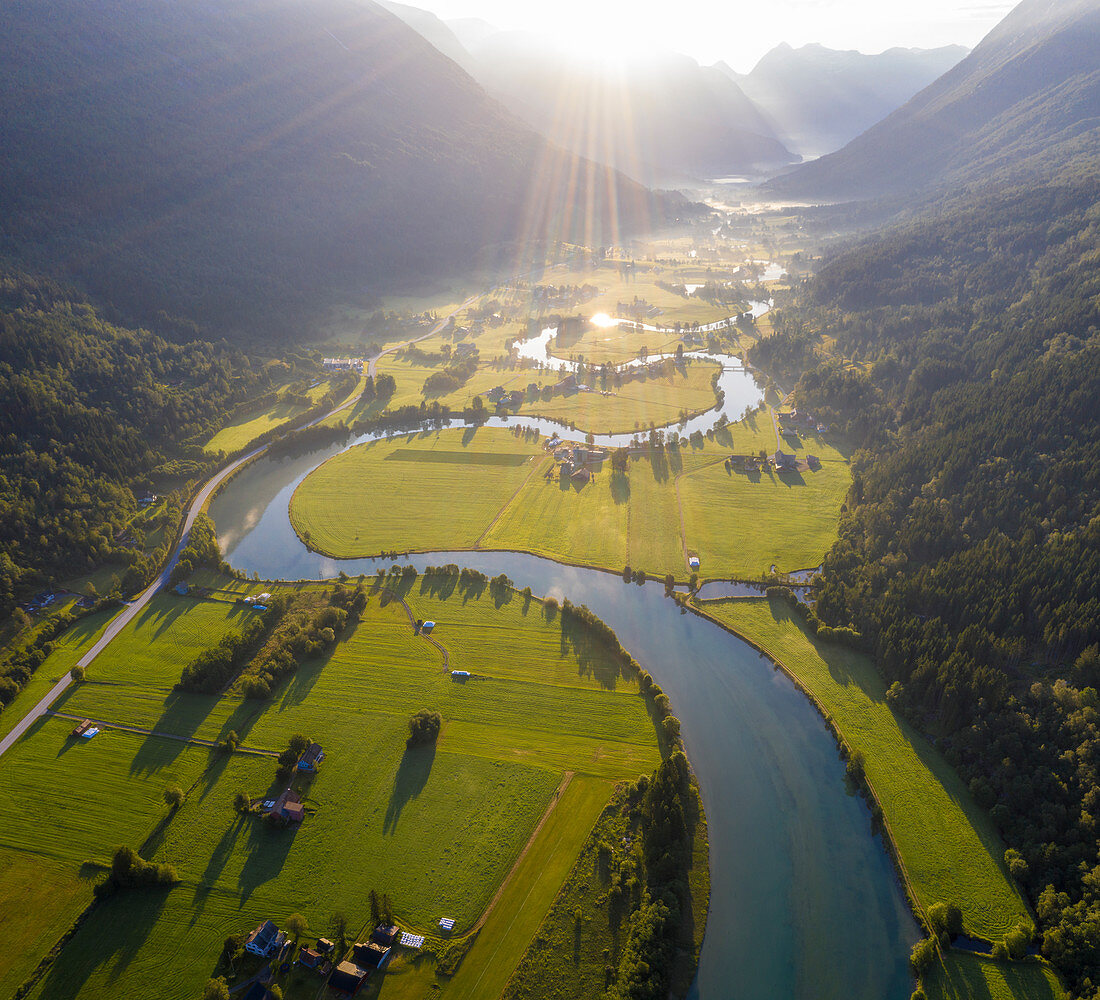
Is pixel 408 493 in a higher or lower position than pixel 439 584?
higher

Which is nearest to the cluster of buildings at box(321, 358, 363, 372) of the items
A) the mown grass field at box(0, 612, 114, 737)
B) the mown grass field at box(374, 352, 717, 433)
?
the mown grass field at box(374, 352, 717, 433)

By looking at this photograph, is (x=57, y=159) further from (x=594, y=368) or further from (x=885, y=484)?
(x=885, y=484)

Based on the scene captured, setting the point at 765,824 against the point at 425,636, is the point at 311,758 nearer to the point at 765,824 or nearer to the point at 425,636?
the point at 425,636

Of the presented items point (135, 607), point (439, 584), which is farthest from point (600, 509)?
point (135, 607)

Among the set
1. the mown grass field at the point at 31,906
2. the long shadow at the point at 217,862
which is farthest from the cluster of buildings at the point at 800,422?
the mown grass field at the point at 31,906

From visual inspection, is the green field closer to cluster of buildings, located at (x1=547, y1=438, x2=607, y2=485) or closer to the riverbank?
cluster of buildings, located at (x1=547, y1=438, x2=607, y2=485)

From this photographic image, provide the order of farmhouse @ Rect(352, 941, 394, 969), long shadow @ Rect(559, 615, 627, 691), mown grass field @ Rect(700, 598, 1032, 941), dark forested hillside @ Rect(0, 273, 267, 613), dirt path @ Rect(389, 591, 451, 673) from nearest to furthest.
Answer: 1. farmhouse @ Rect(352, 941, 394, 969)
2. mown grass field @ Rect(700, 598, 1032, 941)
3. long shadow @ Rect(559, 615, 627, 691)
4. dirt path @ Rect(389, 591, 451, 673)
5. dark forested hillside @ Rect(0, 273, 267, 613)
